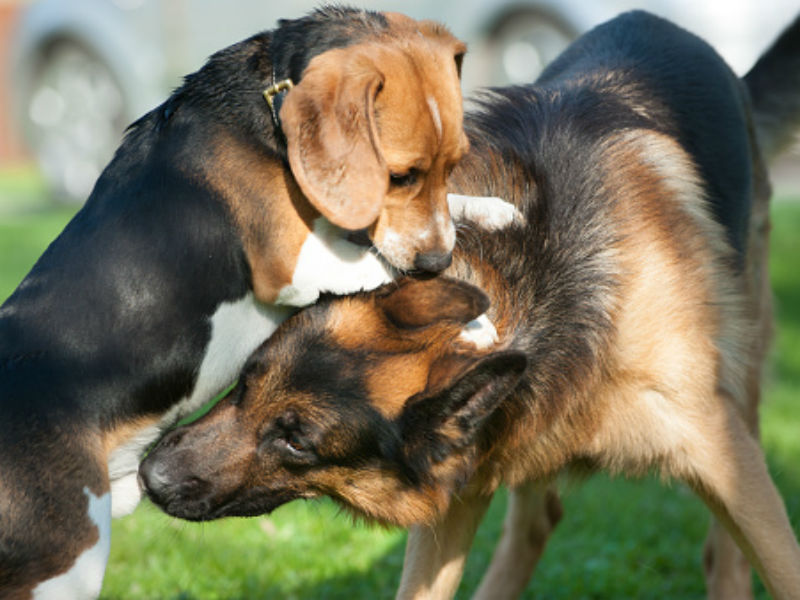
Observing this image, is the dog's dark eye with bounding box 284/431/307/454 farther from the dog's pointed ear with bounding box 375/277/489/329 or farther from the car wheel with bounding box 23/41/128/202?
the car wheel with bounding box 23/41/128/202

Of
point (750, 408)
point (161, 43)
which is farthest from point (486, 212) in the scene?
point (161, 43)

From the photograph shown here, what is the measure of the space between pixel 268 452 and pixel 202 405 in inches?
14.2

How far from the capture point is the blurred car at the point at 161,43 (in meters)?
9.49

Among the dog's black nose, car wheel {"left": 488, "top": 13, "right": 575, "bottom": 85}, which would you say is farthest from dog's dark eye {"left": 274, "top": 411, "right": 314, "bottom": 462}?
car wheel {"left": 488, "top": 13, "right": 575, "bottom": 85}

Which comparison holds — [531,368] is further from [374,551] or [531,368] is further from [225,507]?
[374,551]

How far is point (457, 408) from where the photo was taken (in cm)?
321

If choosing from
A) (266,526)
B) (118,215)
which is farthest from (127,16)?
(118,215)

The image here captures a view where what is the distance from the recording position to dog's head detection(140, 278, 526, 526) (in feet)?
10.7

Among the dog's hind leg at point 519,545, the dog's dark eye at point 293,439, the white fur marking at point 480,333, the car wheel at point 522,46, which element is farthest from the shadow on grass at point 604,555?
the car wheel at point 522,46

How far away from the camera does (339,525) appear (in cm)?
516

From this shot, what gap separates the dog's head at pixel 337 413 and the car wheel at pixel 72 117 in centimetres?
1029

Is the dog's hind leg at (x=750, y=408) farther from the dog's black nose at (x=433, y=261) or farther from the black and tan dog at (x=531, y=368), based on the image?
the dog's black nose at (x=433, y=261)

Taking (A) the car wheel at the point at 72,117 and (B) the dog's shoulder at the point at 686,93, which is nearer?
(B) the dog's shoulder at the point at 686,93

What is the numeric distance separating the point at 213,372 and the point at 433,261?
782 millimetres
